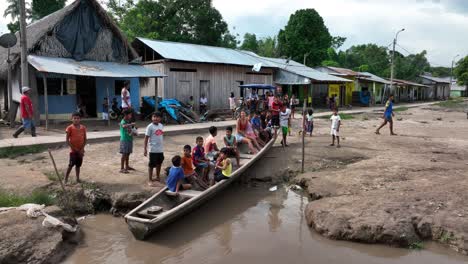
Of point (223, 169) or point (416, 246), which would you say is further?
point (223, 169)

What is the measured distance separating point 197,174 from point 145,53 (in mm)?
14104

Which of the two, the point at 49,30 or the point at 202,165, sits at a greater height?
the point at 49,30

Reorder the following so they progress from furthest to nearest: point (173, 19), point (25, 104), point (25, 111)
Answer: point (173, 19) < point (25, 111) < point (25, 104)

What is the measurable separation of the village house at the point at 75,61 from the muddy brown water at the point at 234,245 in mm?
8641

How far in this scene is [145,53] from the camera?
20.0 meters

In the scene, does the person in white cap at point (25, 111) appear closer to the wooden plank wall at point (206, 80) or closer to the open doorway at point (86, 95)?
the open doorway at point (86, 95)

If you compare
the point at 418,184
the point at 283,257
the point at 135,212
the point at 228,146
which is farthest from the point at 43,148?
the point at 418,184

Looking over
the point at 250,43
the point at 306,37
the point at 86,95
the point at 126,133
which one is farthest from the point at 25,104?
the point at 250,43

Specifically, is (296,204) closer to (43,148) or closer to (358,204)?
(358,204)

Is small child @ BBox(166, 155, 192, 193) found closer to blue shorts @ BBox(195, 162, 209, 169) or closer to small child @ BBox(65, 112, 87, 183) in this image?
blue shorts @ BBox(195, 162, 209, 169)

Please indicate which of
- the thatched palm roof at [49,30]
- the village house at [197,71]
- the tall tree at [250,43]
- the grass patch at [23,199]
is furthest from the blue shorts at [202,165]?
the tall tree at [250,43]

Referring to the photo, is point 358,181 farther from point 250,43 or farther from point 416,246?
point 250,43

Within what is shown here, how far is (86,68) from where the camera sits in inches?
551

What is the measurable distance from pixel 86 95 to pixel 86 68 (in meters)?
2.13
